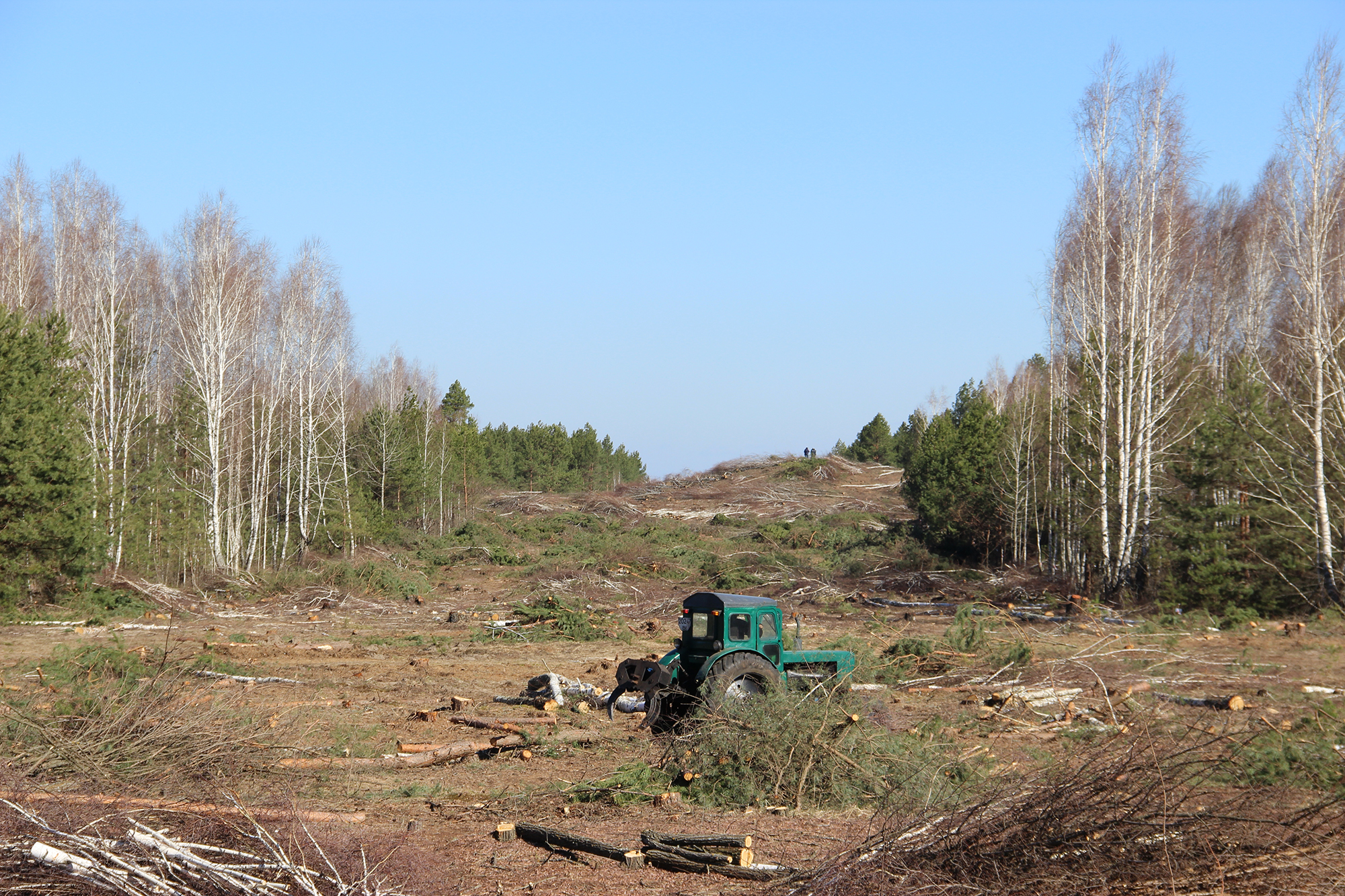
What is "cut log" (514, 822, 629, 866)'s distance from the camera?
20.7 ft

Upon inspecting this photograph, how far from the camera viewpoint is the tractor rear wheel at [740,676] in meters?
9.41

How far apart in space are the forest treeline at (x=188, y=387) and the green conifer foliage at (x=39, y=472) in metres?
0.09

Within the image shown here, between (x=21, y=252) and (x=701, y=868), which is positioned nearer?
(x=701, y=868)

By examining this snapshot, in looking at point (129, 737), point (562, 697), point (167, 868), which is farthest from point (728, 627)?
point (167, 868)

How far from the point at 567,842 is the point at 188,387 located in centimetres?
2955

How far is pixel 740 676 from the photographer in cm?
968

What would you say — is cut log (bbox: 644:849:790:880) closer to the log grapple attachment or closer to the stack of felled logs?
the stack of felled logs

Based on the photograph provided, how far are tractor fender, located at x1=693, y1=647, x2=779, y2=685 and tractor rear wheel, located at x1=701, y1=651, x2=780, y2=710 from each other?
0.08 feet

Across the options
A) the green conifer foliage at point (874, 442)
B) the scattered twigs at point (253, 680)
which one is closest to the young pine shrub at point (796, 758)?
the scattered twigs at point (253, 680)

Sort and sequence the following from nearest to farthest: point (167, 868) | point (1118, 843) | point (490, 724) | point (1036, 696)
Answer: point (1118, 843) → point (167, 868) → point (490, 724) → point (1036, 696)

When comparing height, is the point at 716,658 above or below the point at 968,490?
below

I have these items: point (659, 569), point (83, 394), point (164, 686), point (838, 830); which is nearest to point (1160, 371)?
point (659, 569)

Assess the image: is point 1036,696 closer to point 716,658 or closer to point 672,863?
point 716,658

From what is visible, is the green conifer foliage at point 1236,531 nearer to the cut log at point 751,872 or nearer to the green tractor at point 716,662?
the green tractor at point 716,662
